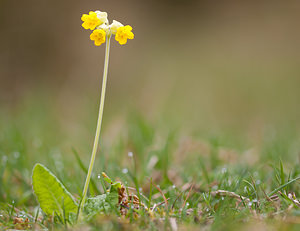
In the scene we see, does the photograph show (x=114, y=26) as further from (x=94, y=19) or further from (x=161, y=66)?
(x=161, y=66)

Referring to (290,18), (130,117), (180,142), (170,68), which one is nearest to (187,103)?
(170,68)

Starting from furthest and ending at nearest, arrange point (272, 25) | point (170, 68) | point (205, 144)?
point (272, 25), point (170, 68), point (205, 144)

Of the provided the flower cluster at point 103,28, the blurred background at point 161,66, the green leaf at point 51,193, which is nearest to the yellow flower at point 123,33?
the flower cluster at point 103,28

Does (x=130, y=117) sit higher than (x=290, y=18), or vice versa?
(x=290, y=18)

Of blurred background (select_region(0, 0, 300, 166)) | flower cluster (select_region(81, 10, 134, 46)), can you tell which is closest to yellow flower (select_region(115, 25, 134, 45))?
flower cluster (select_region(81, 10, 134, 46))

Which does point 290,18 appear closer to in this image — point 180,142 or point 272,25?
point 272,25

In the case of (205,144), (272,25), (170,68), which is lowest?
(205,144)

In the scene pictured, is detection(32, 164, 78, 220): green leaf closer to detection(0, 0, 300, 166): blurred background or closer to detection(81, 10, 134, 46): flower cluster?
detection(81, 10, 134, 46): flower cluster
